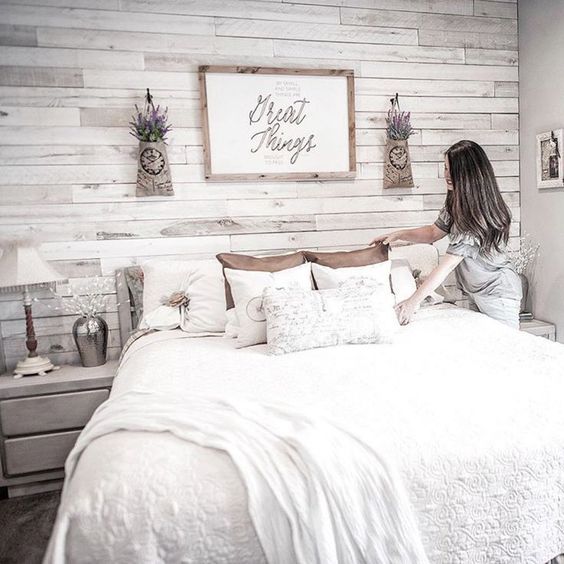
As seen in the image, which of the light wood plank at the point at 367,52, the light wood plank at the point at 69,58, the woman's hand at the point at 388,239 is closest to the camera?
the light wood plank at the point at 69,58

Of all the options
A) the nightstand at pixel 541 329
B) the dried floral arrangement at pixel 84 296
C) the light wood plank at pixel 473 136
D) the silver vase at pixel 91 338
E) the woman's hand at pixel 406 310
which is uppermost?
the light wood plank at pixel 473 136

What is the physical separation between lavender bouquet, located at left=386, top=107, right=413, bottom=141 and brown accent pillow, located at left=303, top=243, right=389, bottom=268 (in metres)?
0.83

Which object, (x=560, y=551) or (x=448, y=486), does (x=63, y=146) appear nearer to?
(x=448, y=486)

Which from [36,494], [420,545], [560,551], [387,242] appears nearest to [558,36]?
[387,242]

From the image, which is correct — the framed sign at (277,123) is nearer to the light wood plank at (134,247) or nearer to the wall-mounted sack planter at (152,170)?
the wall-mounted sack planter at (152,170)

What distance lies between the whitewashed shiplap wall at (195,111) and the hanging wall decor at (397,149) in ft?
0.21

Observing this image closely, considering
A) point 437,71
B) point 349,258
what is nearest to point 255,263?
point 349,258

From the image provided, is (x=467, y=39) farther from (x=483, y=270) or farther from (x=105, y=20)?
(x=105, y=20)

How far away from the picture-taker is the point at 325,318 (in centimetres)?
221

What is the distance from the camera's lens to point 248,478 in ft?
3.92

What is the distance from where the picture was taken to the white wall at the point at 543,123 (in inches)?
124

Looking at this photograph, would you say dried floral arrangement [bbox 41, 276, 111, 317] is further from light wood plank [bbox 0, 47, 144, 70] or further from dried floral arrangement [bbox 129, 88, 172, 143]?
light wood plank [bbox 0, 47, 144, 70]

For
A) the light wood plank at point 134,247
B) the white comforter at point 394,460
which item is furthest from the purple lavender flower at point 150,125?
the white comforter at point 394,460

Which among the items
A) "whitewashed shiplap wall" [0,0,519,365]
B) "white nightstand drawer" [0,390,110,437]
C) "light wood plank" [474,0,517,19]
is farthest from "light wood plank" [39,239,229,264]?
"light wood plank" [474,0,517,19]
